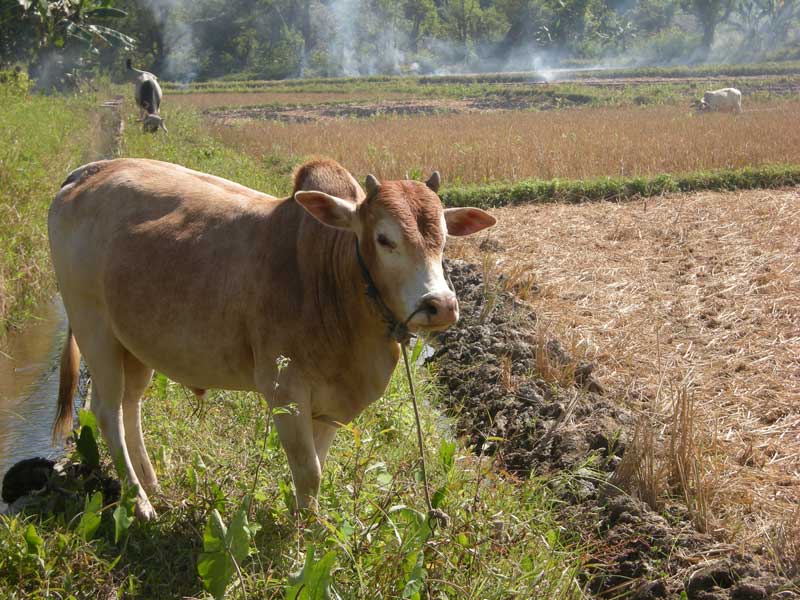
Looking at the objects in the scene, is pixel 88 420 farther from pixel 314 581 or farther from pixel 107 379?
pixel 314 581

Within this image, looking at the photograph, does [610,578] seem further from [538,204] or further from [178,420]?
[538,204]

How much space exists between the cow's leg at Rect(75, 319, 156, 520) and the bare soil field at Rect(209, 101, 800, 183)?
906 cm

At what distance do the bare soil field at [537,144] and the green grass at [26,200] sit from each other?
14.2ft

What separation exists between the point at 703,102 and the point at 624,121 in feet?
23.3

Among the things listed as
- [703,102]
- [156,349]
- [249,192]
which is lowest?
[703,102]

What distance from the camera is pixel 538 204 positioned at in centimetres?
1230

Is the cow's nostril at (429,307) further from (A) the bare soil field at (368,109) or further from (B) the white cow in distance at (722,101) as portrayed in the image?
(B) the white cow in distance at (722,101)

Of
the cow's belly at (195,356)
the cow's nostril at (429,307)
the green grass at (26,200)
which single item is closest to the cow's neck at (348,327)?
the cow's belly at (195,356)

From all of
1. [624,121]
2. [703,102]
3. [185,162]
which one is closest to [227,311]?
[185,162]

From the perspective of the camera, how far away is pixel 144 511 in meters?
3.94

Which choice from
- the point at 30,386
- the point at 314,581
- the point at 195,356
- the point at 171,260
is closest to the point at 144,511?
the point at 195,356

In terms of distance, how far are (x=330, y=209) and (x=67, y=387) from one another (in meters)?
1.95

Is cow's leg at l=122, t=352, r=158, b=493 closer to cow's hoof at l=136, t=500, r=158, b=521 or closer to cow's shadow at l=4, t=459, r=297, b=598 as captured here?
cow's shadow at l=4, t=459, r=297, b=598

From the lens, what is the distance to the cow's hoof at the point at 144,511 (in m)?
3.92
